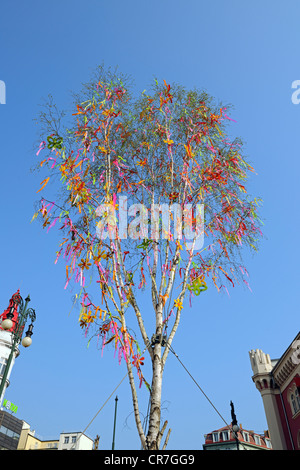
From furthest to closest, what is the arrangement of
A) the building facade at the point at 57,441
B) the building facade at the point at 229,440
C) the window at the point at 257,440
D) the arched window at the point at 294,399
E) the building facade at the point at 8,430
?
1. the building facade at the point at 57,441
2. the window at the point at 257,440
3. the building facade at the point at 229,440
4. the building facade at the point at 8,430
5. the arched window at the point at 294,399

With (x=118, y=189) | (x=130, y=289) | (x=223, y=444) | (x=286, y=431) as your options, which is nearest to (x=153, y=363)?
(x=130, y=289)

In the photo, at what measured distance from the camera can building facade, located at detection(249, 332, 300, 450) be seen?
21.3 m

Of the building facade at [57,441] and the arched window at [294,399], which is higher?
the building facade at [57,441]

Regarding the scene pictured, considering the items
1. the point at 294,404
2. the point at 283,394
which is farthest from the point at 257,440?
the point at 294,404

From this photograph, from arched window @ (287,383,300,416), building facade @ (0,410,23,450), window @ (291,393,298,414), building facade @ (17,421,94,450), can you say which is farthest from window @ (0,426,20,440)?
window @ (291,393,298,414)

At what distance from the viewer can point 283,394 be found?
934 inches

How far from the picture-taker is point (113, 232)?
7133 millimetres

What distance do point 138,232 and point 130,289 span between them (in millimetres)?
1384

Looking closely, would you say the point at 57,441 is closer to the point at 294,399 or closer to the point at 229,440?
the point at 229,440

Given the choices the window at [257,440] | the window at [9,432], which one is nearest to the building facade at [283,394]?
the window at [9,432]

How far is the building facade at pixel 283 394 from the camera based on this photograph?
21.3 metres

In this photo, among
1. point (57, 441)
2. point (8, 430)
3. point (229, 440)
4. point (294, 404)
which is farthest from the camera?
point (57, 441)

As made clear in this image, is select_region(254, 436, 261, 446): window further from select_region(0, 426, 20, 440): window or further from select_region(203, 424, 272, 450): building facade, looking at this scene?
select_region(0, 426, 20, 440): window

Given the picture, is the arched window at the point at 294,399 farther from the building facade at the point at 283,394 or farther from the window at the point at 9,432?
the window at the point at 9,432
